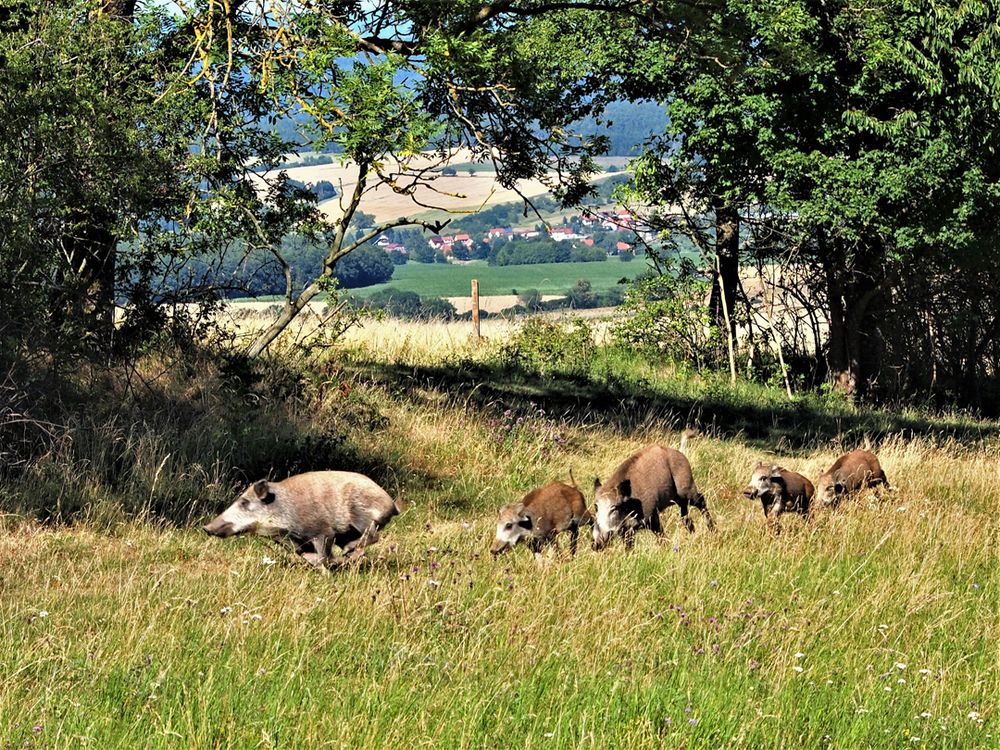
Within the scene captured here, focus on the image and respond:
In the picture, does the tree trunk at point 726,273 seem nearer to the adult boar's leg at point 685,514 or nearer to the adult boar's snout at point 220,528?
the adult boar's leg at point 685,514

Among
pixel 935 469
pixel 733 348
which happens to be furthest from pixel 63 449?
pixel 733 348

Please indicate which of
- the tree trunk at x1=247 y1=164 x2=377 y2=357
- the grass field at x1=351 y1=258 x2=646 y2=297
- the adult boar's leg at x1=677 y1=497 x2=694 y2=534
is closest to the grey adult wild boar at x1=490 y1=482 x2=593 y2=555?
the adult boar's leg at x1=677 y1=497 x2=694 y2=534

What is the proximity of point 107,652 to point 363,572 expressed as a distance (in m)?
2.53

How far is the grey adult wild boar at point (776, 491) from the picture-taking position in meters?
10.7

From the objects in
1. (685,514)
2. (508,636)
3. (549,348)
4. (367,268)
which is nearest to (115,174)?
(685,514)

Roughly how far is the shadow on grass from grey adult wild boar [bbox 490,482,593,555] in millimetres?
5794

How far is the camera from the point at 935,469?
14000 millimetres

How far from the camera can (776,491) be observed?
10766 mm

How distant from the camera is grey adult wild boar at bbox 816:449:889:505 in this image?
11516 millimetres

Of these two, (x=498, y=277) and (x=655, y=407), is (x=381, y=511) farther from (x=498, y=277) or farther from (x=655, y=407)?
(x=498, y=277)

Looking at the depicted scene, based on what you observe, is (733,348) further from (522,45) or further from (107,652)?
(107,652)

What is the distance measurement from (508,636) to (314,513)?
98.7 inches

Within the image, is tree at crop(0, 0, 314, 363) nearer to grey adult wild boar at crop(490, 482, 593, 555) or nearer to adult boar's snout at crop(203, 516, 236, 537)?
adult boar's snout at crop(203, 516, 236, 537)

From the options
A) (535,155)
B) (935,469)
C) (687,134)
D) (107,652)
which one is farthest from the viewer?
(687,134)
